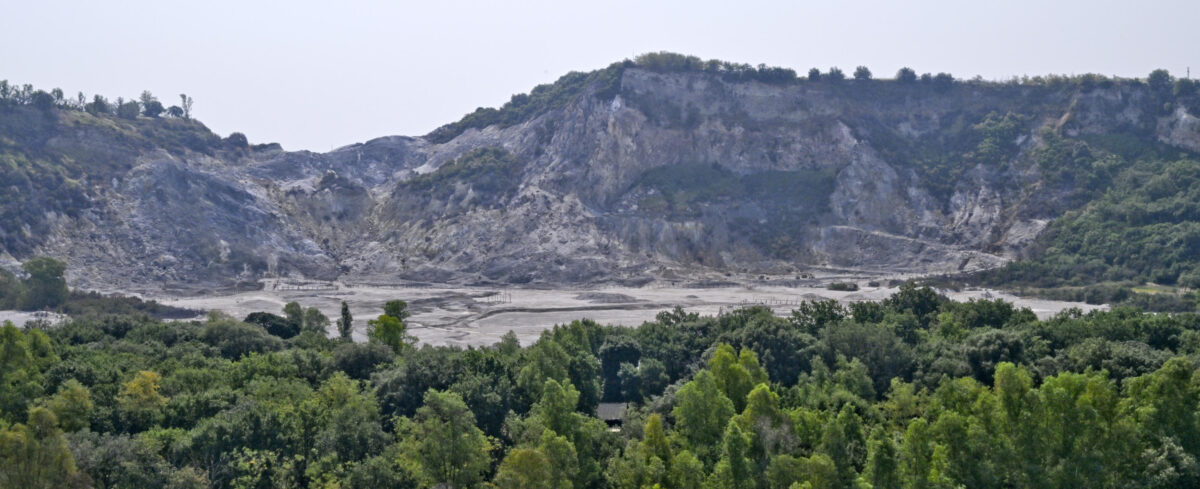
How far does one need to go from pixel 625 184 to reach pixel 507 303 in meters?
34.2

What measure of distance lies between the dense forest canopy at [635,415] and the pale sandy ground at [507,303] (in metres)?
24.9

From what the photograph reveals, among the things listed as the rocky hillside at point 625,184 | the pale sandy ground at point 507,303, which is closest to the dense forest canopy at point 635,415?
the pale sandy ground at point 507,303

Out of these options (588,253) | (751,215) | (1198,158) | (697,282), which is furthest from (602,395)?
(1198,158)

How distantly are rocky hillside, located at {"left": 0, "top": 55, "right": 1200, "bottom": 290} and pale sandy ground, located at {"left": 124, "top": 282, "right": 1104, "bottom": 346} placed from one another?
804 centimetres

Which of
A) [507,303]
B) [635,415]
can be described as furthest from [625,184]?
[635,415]

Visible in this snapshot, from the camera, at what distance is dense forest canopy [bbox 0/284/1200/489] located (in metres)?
25.0

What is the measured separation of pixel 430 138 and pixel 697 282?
5770 cm

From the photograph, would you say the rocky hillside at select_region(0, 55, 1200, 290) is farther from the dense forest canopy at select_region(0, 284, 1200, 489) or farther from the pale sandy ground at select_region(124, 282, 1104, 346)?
the dense forest canopy at select_region(0, 284, 1200, 489)

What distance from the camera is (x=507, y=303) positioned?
3201 inches

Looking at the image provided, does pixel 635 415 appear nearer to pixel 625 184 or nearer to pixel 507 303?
pixel 507 303

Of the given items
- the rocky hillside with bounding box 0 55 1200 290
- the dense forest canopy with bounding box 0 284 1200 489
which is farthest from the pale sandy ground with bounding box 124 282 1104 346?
the dense forest canopy with bounding box 0 284 1200 489

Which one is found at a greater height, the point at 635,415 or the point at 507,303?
the point at 507,303

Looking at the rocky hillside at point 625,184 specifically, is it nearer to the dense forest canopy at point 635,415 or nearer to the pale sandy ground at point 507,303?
the pale sandy ground at point 507,303

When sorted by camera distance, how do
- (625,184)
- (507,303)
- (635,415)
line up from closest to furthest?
(635,415)
(507,303)
(625,184)
